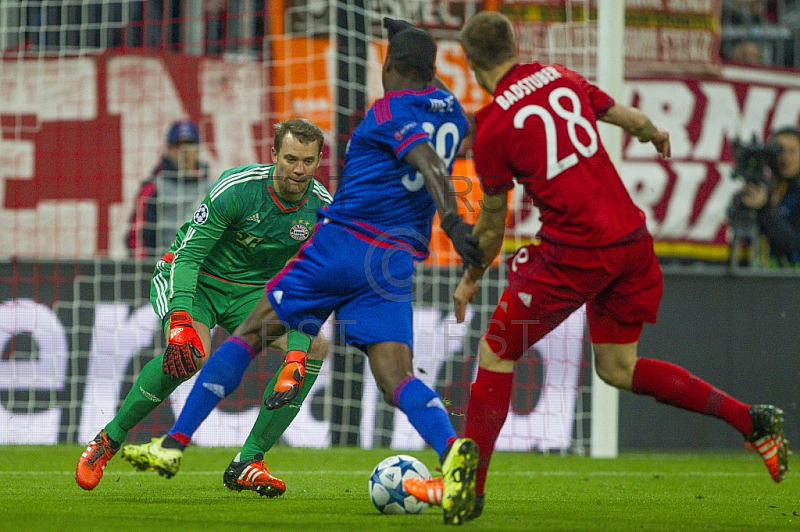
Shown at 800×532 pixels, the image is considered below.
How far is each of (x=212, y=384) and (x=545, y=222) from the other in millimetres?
1482

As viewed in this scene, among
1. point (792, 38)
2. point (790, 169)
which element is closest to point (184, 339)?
point (790, 169)

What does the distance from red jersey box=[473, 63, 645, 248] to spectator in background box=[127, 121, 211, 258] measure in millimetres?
5061

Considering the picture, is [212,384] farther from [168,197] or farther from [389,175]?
[168,197]

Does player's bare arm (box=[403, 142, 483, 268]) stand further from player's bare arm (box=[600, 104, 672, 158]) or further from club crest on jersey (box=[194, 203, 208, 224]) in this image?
club crest on jersey (box=[194, 203, 208, 224])

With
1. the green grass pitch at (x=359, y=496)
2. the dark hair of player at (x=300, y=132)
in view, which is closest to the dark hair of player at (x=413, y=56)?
the dark hair of player at (x=300, y=132)

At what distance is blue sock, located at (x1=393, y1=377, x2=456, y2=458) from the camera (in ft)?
13.4

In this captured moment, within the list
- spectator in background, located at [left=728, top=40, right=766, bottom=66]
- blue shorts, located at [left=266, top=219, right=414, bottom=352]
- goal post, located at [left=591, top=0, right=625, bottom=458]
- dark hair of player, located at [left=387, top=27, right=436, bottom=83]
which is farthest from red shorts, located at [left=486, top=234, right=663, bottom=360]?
spectator in background, located at [left=728, top=40, right=766, bottom=66]

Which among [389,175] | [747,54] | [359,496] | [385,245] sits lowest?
[359,496]

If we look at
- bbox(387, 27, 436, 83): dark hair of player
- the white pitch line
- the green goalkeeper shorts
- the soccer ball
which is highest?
bbox(387, 27, 436, 83): dark hair of player

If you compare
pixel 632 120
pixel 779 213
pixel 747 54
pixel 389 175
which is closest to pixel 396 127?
pixel 389 175

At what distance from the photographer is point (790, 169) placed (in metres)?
9.34

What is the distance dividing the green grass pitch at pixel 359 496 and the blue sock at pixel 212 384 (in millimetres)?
372

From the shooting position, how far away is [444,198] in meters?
4.07

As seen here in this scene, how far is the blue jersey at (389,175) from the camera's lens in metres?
4.36
